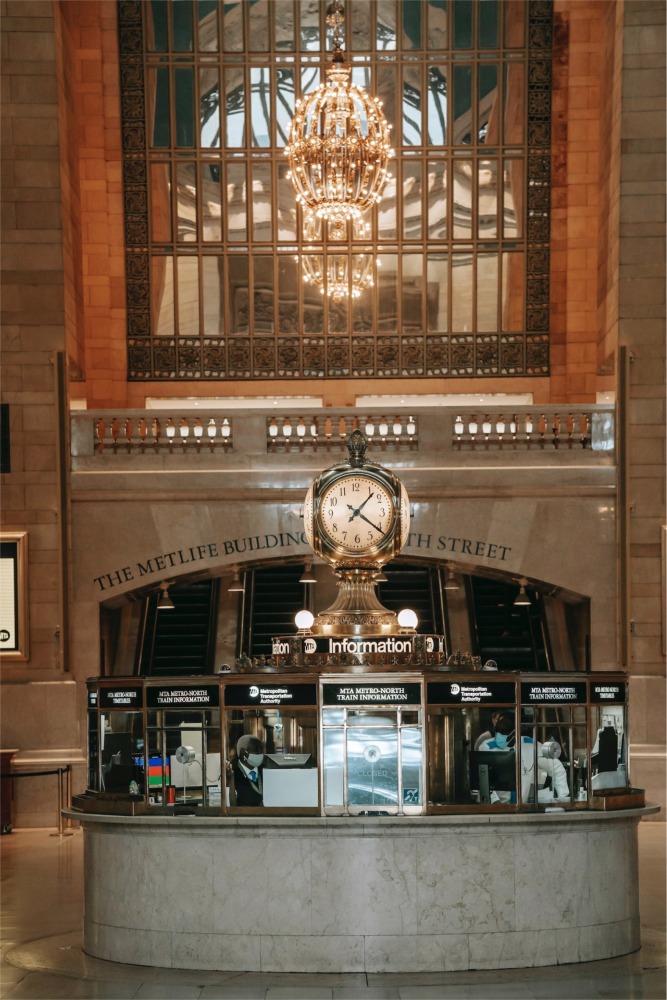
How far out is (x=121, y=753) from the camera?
8.86 m

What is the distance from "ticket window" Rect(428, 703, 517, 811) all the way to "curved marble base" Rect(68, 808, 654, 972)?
164 mm

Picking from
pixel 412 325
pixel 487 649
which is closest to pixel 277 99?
pixel 412 325

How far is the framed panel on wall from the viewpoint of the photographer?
16.8 meters

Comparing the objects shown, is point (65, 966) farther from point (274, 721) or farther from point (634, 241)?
point (634, 241)

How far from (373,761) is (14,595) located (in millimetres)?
9320

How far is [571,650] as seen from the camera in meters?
18.8

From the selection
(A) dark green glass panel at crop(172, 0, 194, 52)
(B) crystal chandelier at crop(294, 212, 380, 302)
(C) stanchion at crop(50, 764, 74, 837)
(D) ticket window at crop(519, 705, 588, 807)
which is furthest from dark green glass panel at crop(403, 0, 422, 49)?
(D) ticket window at crop(519, 705, 588, 807)

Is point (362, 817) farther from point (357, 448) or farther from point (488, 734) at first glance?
point (357, 448)

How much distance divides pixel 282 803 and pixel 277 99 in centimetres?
1363

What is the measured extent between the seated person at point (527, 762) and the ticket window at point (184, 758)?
151 centimetres

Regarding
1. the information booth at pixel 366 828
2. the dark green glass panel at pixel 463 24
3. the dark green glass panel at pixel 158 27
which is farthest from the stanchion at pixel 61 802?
the dark green glass panel at pixel 463 24

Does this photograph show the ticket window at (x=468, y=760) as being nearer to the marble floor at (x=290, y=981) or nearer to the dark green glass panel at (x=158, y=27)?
the marble floor at (x=290, y=981)

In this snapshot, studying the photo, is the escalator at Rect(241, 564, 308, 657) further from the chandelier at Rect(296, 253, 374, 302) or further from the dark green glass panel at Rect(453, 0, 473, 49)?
the dark green glass panel at Rect(453, 0, 473, 49)

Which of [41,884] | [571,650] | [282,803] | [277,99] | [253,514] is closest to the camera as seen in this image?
[282,803]
